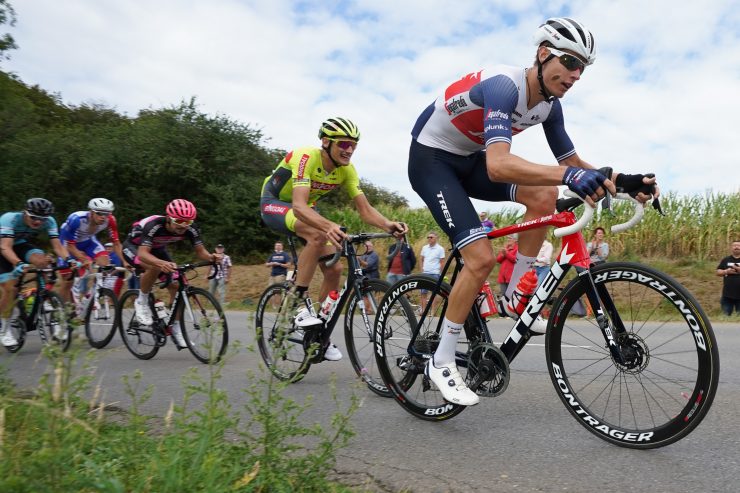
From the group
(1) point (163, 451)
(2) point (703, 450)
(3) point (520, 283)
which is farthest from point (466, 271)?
(1) point (163, 451)

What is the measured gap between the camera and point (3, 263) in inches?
308

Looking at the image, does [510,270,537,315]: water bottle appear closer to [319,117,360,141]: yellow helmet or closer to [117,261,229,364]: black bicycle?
[319,117,360,141]: yellow helmet

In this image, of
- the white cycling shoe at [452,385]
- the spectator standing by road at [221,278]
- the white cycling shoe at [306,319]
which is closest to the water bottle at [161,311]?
the spectator standing by road at [221,278]

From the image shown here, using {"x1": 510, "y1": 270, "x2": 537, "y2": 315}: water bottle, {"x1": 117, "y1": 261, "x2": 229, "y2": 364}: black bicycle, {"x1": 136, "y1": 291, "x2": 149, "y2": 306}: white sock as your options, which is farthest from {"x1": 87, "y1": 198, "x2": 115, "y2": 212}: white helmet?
{"x1": 510, "y1": 270, "x2": 537, "y2": 315}: water bottle

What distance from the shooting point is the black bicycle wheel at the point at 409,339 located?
13.4 feet

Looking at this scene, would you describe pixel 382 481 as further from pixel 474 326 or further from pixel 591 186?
pixel 591 186

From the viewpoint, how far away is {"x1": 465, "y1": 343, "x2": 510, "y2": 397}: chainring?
3.57 m

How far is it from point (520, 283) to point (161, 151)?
2664 cm

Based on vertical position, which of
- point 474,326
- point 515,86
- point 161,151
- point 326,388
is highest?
point 161,151

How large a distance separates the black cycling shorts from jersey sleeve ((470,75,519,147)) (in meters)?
Result: 0.53

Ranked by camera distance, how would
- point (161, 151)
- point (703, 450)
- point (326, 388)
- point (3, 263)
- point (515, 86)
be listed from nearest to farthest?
1. point (703, 450)
2. point (515, 86)
3. point (326, 388)
4. point (3, 263)
5. point (161, 151)

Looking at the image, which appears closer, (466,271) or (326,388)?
(466,271)

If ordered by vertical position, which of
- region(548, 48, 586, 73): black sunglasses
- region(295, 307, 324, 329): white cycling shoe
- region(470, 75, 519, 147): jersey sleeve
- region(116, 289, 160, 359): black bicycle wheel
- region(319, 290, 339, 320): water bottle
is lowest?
region(116, 289, 160, 359): black bicycle wheel

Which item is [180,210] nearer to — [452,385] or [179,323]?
[179,323]
